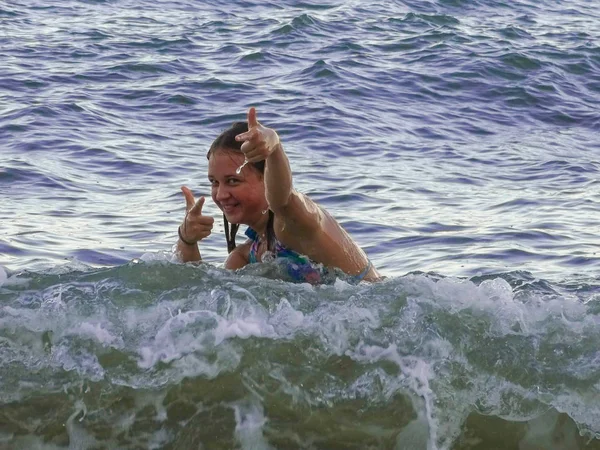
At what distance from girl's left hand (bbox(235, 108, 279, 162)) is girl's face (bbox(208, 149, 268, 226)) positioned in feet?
2.70

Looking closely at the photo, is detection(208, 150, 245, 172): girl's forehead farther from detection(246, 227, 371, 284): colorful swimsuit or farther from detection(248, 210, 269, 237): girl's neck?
detection(246, 227, 371, 284): colorful swimsuit

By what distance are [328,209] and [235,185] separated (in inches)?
135

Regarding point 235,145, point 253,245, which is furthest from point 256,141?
point 253,245

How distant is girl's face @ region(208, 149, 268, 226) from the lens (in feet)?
16.6

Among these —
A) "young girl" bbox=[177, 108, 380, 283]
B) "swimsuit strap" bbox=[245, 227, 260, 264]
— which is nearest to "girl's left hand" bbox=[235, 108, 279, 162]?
"young girl" bbox=[177, 108, 380, 283]

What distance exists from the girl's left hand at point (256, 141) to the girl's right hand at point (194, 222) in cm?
94

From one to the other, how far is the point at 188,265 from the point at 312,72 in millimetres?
8644

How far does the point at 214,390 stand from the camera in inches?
182

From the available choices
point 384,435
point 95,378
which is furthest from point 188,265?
point 384,435

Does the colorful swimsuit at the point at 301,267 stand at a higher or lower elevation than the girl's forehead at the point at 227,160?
lower

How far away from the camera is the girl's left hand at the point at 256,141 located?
4.15m

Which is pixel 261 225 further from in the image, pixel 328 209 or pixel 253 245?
pixel 328 209

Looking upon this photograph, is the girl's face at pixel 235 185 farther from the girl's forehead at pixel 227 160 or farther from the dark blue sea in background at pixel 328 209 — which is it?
the dark blue sea in background at pixel 328 209

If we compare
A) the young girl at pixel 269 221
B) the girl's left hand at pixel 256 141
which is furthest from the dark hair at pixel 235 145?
the girl's left hand at pixel 256 141
